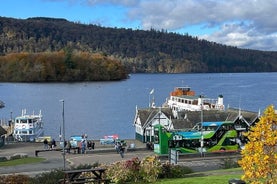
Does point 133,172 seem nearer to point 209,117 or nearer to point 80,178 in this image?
point 80,178

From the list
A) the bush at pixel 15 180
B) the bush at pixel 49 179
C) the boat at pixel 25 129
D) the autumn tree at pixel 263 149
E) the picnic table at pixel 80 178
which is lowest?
the boat at pixel 25 129

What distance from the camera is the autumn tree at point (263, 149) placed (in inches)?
556

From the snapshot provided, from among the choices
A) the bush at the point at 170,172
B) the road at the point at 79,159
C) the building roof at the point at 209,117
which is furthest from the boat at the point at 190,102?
the bush at the point at 170,172

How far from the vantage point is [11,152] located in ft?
152

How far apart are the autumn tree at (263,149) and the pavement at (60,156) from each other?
815 inches

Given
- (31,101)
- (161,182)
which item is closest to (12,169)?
(161,182)

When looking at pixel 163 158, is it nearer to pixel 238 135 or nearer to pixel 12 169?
pixel 238 135

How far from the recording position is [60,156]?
41.8 meters

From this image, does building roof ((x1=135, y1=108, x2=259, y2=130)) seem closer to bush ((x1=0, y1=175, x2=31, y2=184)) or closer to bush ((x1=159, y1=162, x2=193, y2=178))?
bush ((x1=159, y1=162, x2=193, y2=178))

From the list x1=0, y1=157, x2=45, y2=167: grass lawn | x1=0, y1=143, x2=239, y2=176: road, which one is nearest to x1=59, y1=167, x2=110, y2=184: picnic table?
x1=0, y1=143, x2=239, y2=176: road

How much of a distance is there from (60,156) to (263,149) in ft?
97.4

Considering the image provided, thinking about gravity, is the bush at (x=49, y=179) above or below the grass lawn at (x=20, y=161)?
above

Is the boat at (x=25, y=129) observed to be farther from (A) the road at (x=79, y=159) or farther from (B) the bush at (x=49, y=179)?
(B) the bush at (x=49, y=179)

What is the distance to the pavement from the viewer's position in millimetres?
34284
